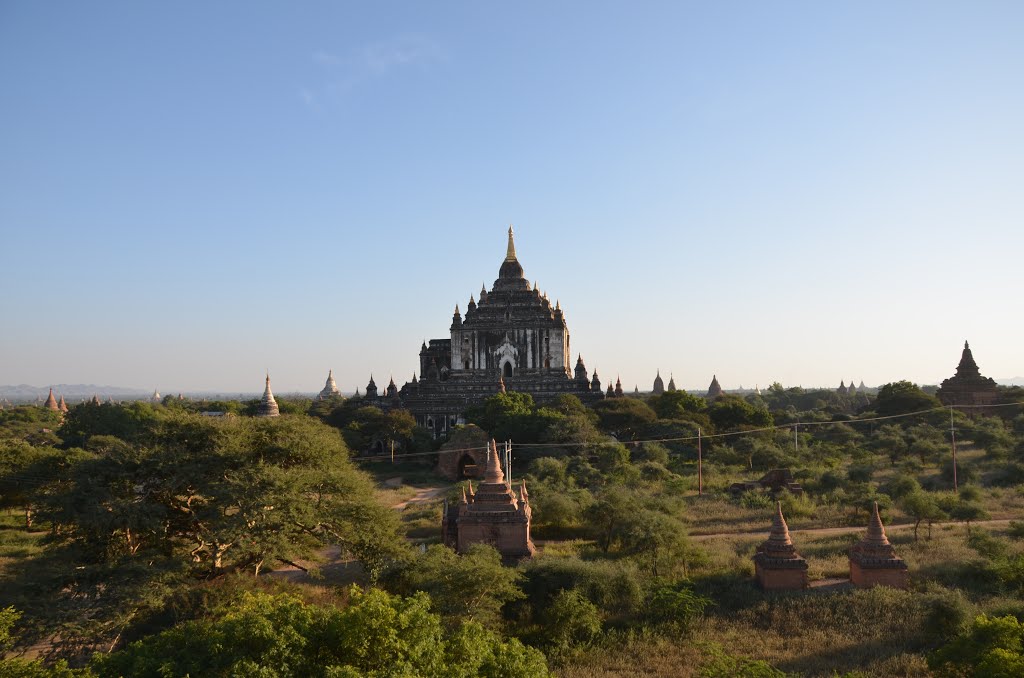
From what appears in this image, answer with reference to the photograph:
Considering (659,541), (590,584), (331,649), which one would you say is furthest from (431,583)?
(659,541)

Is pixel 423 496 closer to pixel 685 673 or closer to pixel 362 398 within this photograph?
pixel 685 673

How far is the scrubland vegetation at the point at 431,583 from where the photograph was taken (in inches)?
422

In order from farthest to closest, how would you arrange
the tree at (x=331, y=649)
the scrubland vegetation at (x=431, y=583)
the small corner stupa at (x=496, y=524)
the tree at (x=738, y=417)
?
the tree at (x=738, y=417), the small corner stupa at (x=496, y=524), the scrubland vegetation at (x=431, y=583), the tree at (x=331, y=649)

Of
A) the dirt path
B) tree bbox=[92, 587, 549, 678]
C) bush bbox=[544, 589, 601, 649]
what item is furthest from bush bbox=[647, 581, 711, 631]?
the dirt path

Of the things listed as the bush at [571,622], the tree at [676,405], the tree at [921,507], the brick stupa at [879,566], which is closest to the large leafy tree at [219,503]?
the bush at [571,622]

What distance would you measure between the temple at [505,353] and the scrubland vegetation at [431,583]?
3330 cm

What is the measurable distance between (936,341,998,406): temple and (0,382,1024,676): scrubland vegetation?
3799 centimetres

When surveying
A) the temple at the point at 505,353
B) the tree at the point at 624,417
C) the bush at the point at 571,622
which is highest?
the temple at the point at 505,353

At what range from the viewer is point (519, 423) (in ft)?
142

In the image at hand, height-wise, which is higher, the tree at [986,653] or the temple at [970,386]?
the temple at [970,386]

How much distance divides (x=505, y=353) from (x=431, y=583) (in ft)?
171

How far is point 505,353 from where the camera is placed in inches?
2638

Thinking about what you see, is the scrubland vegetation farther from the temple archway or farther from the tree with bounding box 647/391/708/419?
the tree with bounding box 647/391/708/419

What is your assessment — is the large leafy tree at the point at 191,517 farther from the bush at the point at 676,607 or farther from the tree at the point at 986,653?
the tree at the point at 986,653
